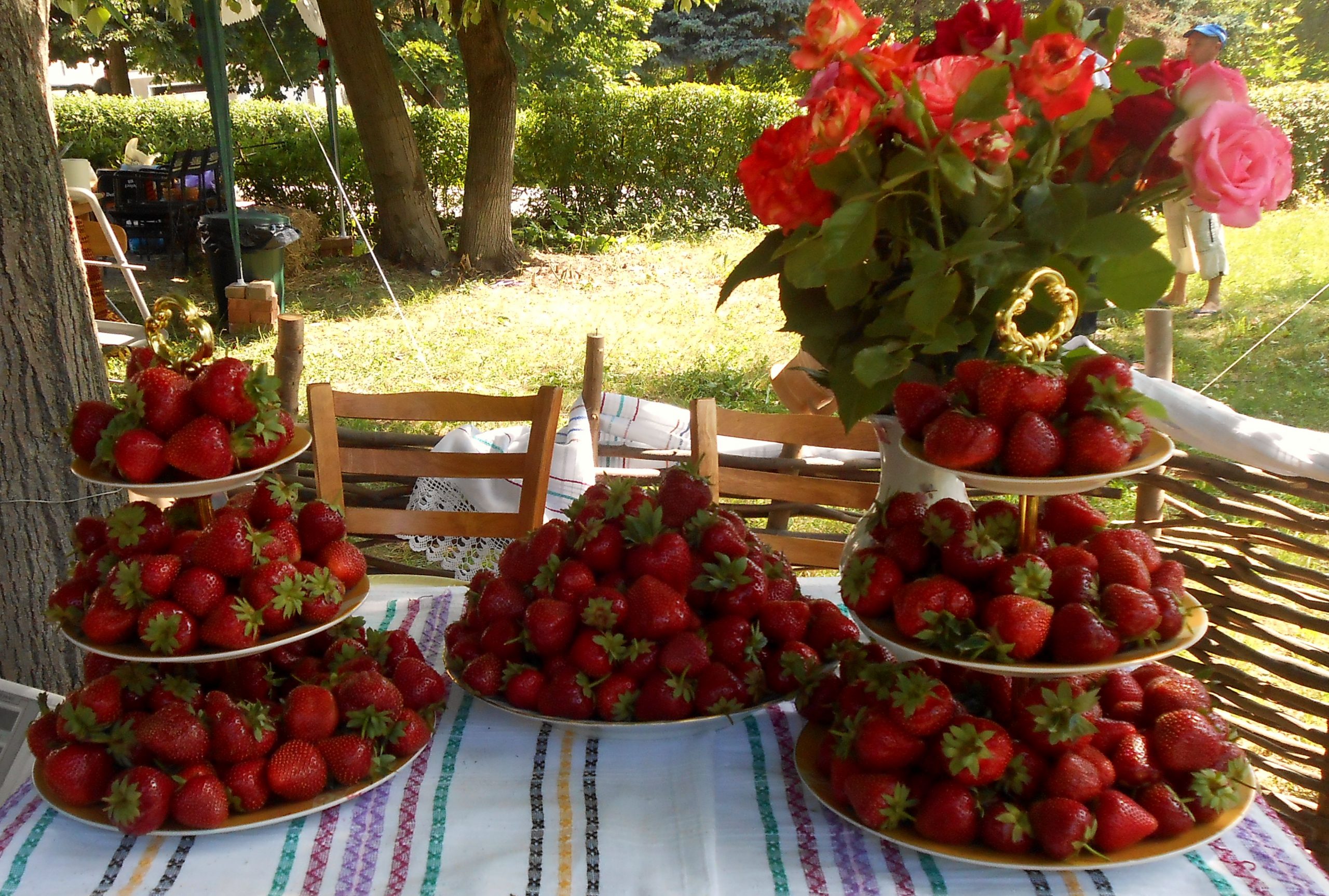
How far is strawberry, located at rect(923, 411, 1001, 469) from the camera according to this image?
868 millimetres

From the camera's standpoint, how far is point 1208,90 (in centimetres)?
104

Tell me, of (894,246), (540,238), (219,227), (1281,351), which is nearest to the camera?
(894,246)

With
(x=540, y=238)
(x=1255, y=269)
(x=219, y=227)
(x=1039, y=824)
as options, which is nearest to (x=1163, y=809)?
(x=1039, y=824)

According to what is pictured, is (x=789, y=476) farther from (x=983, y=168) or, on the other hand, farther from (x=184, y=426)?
(x=184, y=426)

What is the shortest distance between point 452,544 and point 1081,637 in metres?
1.85

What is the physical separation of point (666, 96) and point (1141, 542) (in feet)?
28.3

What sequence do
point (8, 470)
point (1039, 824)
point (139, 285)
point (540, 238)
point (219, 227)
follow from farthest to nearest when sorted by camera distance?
point (540, 238), point (139, 285), point (219, 227), point (8, 470), point (1039, 824)

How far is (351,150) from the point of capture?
29.3 ft

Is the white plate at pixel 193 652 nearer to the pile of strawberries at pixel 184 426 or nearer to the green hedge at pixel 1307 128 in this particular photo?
the pile of strawberries at pixel 184 426

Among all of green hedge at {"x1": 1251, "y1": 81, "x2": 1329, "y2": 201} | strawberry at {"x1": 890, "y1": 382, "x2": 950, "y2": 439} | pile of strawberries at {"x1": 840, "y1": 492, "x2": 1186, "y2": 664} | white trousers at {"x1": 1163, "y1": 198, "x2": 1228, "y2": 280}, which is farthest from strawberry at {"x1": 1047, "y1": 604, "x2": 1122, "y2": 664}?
green hedge at {"x1": 1251, "y1": 81, "x2": 1329, "y2": 201}

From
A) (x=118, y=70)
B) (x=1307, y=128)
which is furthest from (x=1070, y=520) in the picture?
(x=118, y=70)

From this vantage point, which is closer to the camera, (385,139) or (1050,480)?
(1050,480)

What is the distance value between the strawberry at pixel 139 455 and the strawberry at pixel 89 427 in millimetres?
64

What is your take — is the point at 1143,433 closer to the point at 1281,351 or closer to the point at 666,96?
the point at 1281,351
